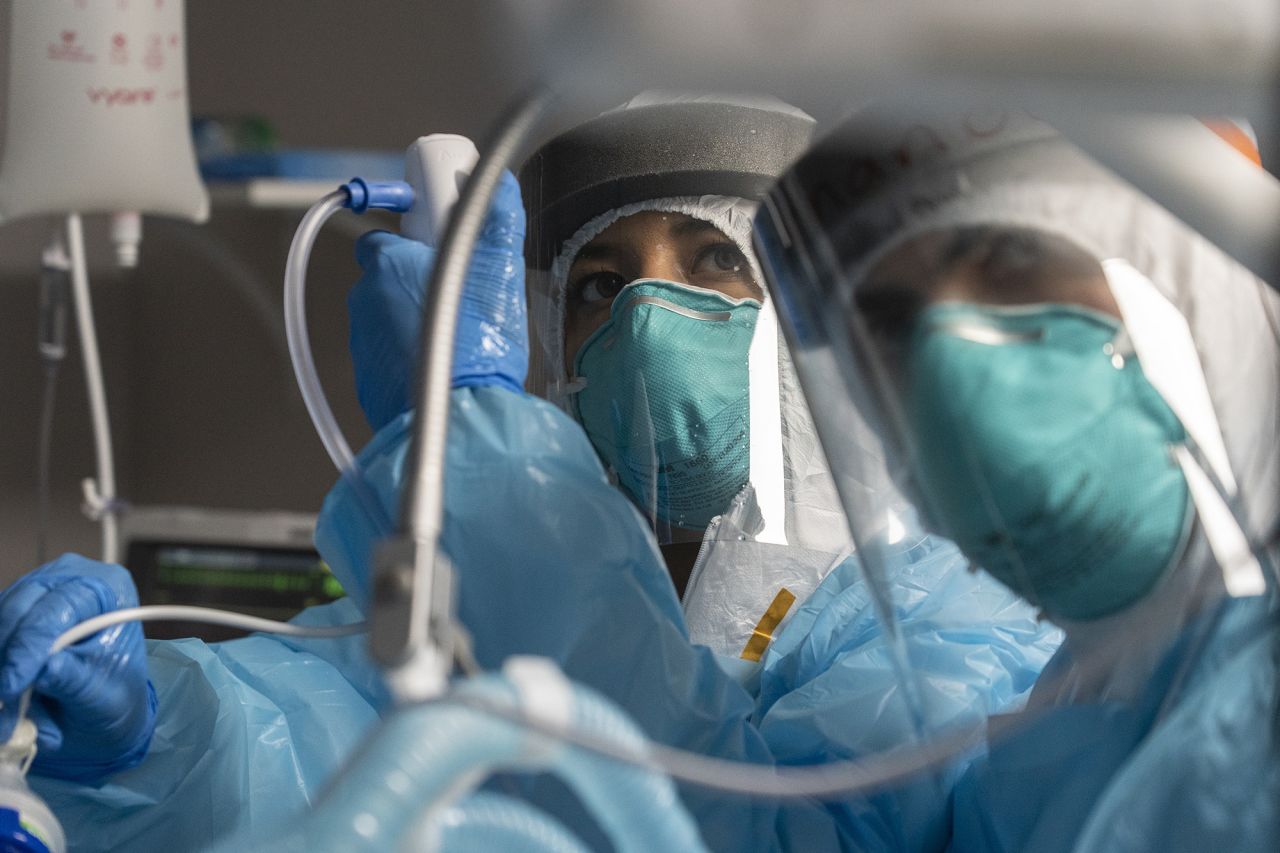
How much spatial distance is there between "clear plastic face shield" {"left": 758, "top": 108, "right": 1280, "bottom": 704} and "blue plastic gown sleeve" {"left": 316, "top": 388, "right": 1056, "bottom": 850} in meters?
0.17

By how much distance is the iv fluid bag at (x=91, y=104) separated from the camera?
1.52 metres

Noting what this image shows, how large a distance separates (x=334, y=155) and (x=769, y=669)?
4.41ft

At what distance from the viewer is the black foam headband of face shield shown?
3.95ft

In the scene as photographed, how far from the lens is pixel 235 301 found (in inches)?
93.8

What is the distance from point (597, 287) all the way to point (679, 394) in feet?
0.54

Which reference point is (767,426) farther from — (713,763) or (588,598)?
(713,763)

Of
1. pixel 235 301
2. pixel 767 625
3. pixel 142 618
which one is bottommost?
pixel 235 301

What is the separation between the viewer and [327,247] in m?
2.26

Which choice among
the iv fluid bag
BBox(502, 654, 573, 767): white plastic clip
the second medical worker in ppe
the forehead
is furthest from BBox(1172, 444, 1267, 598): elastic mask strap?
the iv fluid bag

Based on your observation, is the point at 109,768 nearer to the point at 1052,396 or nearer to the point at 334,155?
the point at 1052,396

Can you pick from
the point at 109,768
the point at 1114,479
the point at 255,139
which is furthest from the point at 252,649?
the point at 255,139

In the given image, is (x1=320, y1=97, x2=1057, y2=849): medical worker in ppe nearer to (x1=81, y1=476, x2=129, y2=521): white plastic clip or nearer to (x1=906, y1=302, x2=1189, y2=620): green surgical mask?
(x1=906, y1=302, x2=1189, y2=620): green surgical mask

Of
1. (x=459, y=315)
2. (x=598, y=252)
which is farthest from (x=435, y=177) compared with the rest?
(x=598, y=252)

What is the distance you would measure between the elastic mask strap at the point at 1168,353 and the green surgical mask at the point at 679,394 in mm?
579
